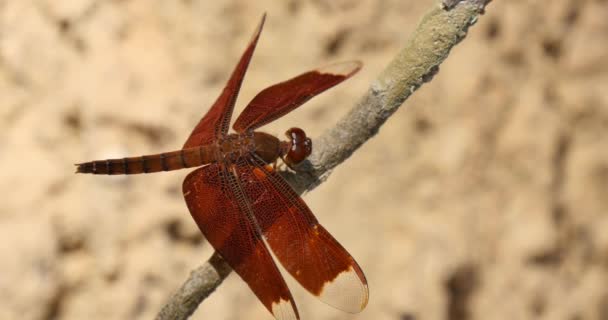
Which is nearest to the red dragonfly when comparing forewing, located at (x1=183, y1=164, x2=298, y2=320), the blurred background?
forewing, located at (x1=183, y1=164, x2=298, y2=320)

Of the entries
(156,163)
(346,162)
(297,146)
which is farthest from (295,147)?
(346,162)

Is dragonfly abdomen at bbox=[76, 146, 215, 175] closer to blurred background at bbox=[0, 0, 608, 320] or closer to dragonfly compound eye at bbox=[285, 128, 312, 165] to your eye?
dragonfly compound eye at bbox=[285, 128, 312, 165]

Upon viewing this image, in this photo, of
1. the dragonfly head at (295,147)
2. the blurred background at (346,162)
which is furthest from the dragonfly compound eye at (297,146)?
the blurred background at (346,162)

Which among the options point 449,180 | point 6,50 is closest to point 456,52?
point 449,180

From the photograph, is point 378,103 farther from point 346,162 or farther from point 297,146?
point 346,162

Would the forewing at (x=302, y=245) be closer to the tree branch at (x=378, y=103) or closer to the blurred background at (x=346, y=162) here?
the tree branch at (x=378, y=103)

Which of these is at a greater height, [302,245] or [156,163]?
[156,163]

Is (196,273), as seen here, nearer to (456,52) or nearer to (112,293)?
(112,293)
